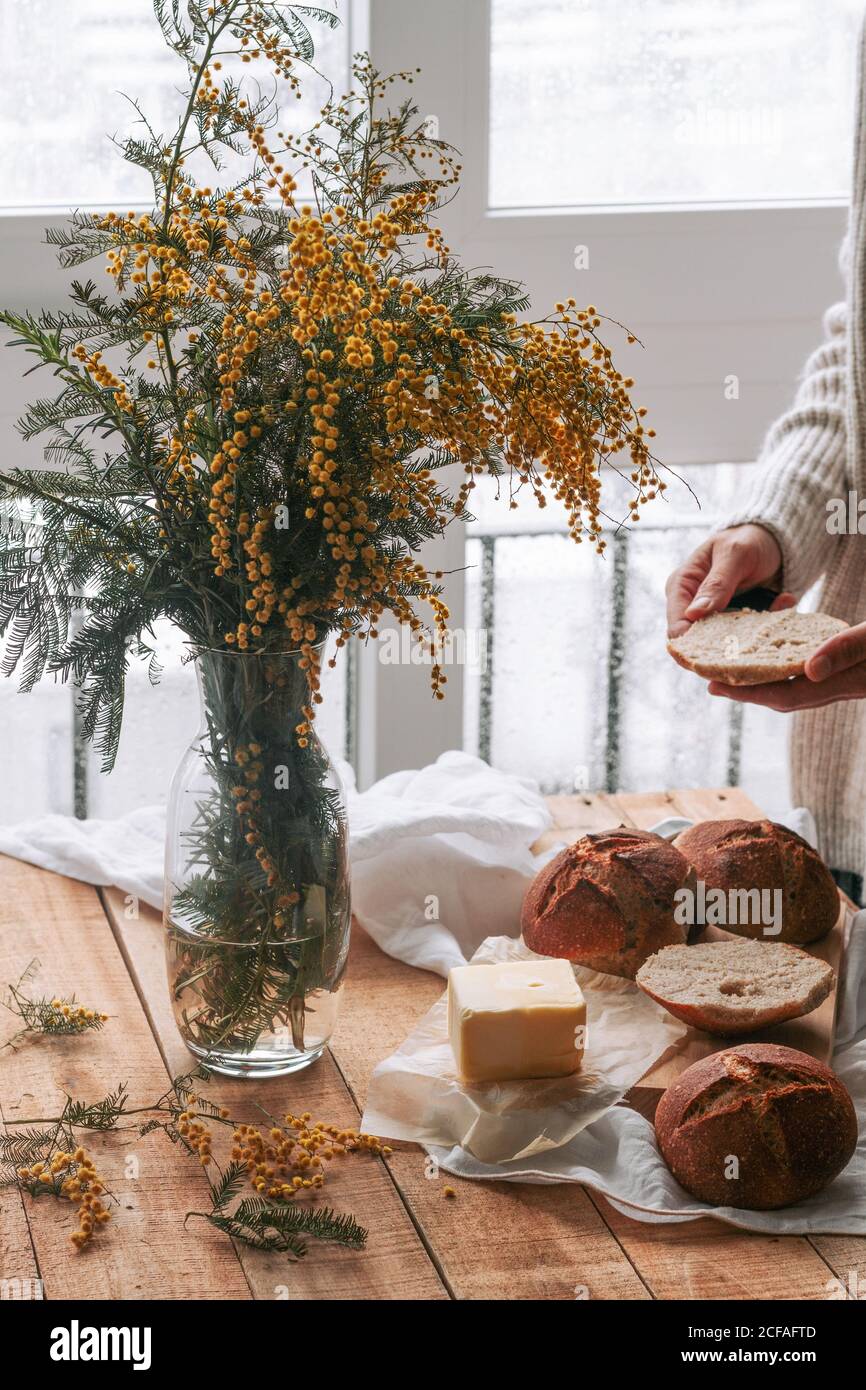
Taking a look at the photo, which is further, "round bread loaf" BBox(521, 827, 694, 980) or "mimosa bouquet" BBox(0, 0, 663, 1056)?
"round bread loaf" BBox(521, 827, 694, 980)

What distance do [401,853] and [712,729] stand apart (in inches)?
47.1

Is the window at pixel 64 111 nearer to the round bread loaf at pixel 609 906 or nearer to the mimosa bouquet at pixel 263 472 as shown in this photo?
the mimosa bouquet at pixel 263 472

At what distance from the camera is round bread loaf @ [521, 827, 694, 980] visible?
1.26 m

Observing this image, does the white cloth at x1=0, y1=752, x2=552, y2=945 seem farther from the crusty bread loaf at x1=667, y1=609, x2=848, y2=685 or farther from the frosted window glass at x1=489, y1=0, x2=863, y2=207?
the frosted window glass at x1=489, y1=0, x2=863, y2=207

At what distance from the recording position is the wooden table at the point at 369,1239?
0.94 m

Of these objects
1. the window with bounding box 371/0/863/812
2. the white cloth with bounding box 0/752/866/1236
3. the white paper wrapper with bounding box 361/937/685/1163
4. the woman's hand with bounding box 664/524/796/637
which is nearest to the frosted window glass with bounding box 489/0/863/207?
the window with bounding box 371/0/863/812

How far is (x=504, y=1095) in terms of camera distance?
110cm

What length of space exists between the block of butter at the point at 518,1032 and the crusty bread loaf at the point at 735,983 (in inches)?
4.1

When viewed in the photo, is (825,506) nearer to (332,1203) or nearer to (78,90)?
(332,1203)

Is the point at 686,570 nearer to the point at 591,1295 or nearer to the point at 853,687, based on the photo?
the point at 853,687

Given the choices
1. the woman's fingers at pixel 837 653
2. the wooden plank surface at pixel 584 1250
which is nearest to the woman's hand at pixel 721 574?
the woman's fingers at pixel 837 653

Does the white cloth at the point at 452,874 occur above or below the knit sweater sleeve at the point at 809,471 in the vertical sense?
below

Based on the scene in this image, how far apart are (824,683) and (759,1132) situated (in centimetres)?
58
